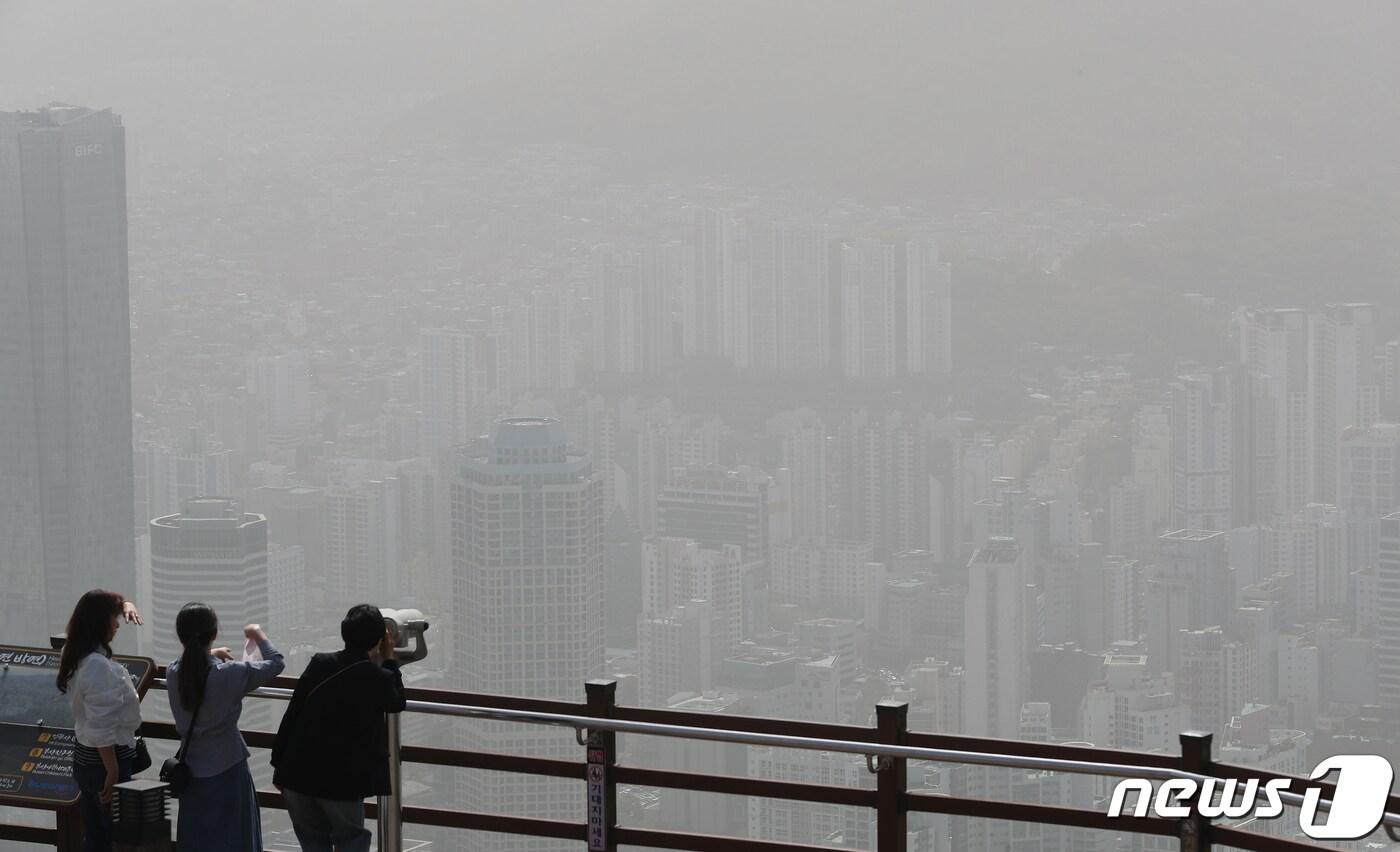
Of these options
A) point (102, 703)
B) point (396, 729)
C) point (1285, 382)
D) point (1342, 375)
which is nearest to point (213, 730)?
point (102, 703)

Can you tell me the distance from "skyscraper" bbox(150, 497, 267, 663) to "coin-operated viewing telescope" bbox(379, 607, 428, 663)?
41988 millimetres

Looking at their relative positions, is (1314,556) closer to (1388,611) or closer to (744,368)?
(1388,611)

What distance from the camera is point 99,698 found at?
2.29 metres

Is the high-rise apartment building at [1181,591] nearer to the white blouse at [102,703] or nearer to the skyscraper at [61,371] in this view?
the skyscraper at [61,371]

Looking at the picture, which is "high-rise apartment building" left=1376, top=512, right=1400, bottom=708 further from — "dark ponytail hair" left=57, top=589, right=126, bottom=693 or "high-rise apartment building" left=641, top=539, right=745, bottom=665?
"dark ponytail hair" left=57, top=589, right=126, bottom=693

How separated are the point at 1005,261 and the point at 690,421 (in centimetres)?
1594

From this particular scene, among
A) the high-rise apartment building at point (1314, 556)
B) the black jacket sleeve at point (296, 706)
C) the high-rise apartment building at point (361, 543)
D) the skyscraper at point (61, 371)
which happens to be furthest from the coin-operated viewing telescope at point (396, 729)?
the high-rise apartment building at point (361, 543)

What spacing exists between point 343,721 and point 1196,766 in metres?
1.26

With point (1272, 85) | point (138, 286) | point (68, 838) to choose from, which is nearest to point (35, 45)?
point (138, 286)

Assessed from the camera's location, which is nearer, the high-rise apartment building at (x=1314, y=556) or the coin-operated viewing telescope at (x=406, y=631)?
the coin-operated viewing telescope at (x=406, y=631)

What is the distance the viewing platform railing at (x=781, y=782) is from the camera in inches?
83.5

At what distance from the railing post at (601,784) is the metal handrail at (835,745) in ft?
0.17

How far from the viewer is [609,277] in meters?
66.8

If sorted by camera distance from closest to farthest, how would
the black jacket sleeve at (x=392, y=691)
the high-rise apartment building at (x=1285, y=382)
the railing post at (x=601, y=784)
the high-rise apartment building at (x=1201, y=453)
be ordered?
1. the black jacket sleeve at (x=392, y=691)
2. the railing post at (x=601, y=784)
3. the high-rise apartment building at (x=1201, y=453)
4. the high-rise apartment building at (x=1285, y=382)
